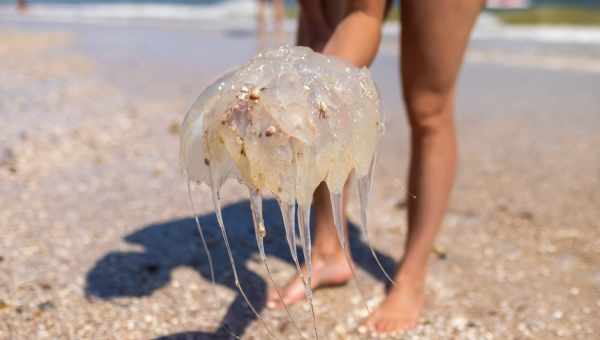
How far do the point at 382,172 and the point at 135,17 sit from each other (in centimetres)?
1732

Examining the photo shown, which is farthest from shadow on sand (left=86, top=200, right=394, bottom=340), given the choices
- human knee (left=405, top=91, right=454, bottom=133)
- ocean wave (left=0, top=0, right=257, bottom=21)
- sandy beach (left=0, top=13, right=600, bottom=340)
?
ocean wave (left=0, top=0, right=257, bottom=21)

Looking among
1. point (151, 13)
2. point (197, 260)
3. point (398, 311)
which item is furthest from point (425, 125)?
point (151, 13)

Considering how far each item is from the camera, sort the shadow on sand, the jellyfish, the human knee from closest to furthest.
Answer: the jellyfish
the human knee
the shadow on sand

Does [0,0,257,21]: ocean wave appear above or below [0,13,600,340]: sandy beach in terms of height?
below

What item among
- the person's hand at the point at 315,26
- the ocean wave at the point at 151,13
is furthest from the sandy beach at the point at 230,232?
the ocean wave at the point at 151,13

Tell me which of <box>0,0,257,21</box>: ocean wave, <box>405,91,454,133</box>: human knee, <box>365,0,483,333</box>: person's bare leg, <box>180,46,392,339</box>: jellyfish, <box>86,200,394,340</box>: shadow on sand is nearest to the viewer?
<box>180,46,392,339</box>: jellyfish

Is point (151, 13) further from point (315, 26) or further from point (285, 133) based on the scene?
point (285, 133)

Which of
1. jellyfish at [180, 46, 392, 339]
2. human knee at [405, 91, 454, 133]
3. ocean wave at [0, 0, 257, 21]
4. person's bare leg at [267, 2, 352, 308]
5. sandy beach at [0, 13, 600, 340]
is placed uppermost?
jellyfish at [180, 46, 392, 339]

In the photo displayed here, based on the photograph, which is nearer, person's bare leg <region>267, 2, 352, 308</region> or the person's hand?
the person's hand

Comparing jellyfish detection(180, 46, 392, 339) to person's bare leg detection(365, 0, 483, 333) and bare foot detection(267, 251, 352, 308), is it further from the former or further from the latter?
bare foot detection(267, 251, 352, 308)

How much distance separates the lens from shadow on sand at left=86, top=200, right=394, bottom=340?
2.12 meters

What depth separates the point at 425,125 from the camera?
2.04 m

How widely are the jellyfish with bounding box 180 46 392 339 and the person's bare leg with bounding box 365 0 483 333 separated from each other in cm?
62

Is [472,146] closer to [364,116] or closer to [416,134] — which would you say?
[416,134]
